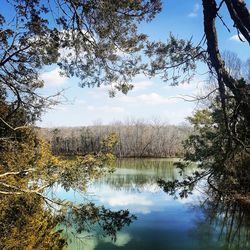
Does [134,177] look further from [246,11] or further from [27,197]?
[246,11]

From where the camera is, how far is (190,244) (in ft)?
35.4

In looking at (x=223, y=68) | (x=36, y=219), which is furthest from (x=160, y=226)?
(x=223, y=68)

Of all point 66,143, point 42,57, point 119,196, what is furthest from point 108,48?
point 66,143

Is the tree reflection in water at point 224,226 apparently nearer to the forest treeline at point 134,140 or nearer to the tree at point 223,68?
the tree at point 223,68

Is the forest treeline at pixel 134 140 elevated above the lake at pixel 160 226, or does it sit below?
above

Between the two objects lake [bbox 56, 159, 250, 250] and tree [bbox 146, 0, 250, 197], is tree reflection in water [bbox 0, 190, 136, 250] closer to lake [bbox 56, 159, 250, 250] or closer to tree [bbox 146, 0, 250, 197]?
lake [bbox 56, 159, 250, 250]

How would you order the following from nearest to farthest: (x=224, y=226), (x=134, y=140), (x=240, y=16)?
(x=240, y=16), (x=224, y=226), (x=134, y=140)

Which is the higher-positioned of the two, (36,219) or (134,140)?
(134,140)

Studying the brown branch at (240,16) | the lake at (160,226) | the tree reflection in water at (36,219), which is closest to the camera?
the brown branch at (240,16)

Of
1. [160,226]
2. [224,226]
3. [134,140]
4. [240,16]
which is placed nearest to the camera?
[240,16]

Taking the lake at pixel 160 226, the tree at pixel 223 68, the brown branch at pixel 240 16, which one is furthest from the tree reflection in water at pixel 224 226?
the brown branch at pixel 240 16

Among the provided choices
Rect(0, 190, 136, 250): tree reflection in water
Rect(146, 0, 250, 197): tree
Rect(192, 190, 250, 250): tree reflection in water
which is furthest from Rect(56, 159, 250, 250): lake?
Rect(146, 0, 250, 197): tree

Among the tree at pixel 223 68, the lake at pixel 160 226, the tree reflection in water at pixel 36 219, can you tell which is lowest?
the lake at pixel 160 226

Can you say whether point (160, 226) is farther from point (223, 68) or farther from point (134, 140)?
point (134, 140)
